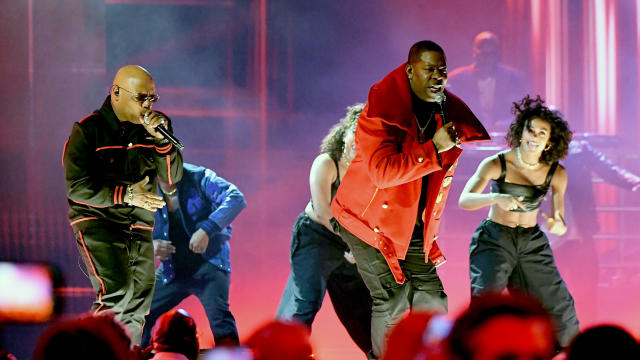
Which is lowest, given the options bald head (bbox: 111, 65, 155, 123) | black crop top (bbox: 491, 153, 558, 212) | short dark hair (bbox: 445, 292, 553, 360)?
short dark hair (bbox: 445, 292, 553, 360)

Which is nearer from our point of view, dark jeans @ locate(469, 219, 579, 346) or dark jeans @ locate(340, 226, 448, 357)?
dark jeans @ locate(340, 226, 448, 357)

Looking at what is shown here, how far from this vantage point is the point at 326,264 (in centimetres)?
508

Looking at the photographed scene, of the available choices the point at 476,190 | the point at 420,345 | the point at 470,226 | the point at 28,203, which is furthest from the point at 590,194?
the point at 420,345

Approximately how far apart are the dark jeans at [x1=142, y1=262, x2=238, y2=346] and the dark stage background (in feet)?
6.68

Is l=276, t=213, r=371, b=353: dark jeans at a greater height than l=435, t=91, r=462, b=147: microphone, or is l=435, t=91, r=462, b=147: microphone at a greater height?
l=435, t=91, r=462, b=147: microphone

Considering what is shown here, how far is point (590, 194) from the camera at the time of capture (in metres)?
7.89

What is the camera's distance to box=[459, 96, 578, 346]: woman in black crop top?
4863 millimetres

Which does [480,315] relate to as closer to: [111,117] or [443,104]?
[443,104]

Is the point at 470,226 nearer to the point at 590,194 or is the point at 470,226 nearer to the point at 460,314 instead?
the point at 590,194

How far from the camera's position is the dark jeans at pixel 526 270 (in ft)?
15.9

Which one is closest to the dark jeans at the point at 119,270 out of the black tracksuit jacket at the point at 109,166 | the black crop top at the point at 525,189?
the black tracksuit jacket at the point at 109,166

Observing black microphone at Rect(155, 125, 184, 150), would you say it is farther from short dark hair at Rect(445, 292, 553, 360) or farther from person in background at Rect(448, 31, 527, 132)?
person in background at Rect(448, 31, 527, 132)

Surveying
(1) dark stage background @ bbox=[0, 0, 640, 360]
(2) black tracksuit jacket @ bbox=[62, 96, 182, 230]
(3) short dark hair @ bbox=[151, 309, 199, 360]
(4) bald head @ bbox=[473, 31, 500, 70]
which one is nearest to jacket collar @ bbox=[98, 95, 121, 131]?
(2) black tracksuit jacket @ bbox=[62, 96, 182, 230]

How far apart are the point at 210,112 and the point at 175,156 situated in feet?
12.6
